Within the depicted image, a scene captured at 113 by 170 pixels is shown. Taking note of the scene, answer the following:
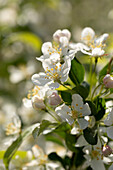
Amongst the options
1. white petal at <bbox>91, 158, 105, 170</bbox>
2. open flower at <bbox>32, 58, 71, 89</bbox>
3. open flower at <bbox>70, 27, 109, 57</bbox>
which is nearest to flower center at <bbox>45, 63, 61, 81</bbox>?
open flower at <bbox>32, 58, 71, 89</bbox>

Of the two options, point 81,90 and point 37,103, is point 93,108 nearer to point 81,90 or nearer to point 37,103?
point 81,90

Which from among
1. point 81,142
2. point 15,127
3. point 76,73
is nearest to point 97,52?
point 76,73

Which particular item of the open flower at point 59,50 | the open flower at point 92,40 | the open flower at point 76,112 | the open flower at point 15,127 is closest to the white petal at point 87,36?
the open flower at point 92,40

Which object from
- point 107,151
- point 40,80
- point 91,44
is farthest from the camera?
point 91,44

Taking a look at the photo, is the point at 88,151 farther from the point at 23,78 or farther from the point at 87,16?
the point at 87,16

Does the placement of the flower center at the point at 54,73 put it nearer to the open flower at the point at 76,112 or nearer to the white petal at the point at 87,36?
the open flower at the point at 76,112

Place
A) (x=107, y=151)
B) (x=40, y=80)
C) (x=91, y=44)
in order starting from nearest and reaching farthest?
(x=107, y=151) < (x=40, y=80) < (x=91, y=44)

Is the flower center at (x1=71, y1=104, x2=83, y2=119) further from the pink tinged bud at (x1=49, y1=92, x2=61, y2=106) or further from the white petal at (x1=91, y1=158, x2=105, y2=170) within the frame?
the white petal at (x1=91, y1=158, x2=105, y2=170)
